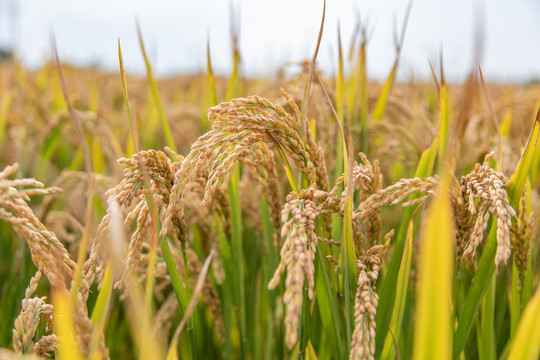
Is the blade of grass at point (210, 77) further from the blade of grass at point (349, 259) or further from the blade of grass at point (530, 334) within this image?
the blade of grass at point (530, 334)

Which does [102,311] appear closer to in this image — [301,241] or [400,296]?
[301,241]

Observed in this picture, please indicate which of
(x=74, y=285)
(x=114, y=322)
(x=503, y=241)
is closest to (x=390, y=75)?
(x=503, y=241)

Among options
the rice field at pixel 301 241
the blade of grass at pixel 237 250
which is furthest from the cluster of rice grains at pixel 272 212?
the blade of grass at pixel 237 250

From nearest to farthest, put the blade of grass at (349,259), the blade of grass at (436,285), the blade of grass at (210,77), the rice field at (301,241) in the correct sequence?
the blade of grass at (436,285) < the rice field at (301,241) < the blade of grass at (349,259) < the blade of grass at (210,77)

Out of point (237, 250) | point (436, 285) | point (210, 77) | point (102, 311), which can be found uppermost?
point (210, 77)

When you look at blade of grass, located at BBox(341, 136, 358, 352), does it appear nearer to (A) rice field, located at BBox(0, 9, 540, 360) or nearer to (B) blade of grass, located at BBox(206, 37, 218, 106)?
(A) rice field, located at BBox(0, 9, 540, 360)

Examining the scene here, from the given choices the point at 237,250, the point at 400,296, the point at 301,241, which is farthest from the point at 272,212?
the point at 301,241

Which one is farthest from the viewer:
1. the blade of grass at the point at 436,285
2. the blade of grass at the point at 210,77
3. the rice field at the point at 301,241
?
the blade of grass at the point at 210,77

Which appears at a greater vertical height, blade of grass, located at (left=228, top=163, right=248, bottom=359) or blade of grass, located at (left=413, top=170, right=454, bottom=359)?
blade of grass, located at (left=413, top=170, right=454, bottom=359)

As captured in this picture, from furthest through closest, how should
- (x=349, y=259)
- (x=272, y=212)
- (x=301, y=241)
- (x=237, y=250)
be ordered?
(x=237, y=250), (x=272, y=212), (x=349, y=259), (x=301, y=241)

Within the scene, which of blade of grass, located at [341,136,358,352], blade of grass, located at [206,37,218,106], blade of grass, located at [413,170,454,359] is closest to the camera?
blade of grass, located at [413,170,454,359]

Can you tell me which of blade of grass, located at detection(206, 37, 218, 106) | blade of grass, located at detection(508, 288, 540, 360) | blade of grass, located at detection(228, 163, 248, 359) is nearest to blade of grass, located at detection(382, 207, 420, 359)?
blade of grass, located at detection(508, 288, 540, 360)

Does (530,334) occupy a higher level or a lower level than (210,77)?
lower

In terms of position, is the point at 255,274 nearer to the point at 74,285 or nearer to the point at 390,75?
the point at 390,75
